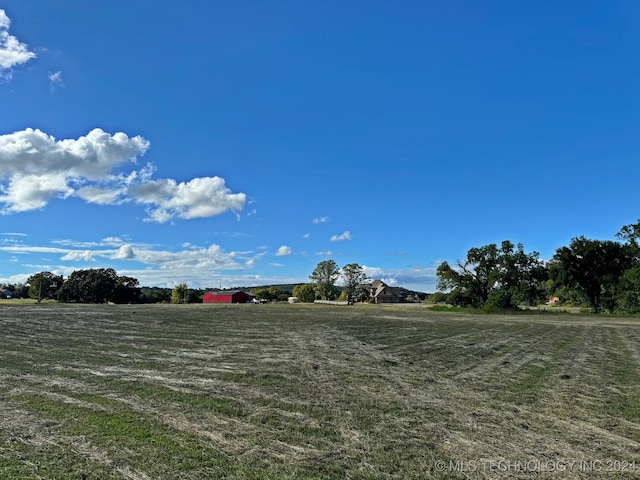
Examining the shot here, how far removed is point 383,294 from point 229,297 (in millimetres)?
48886

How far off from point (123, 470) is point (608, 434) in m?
6.78

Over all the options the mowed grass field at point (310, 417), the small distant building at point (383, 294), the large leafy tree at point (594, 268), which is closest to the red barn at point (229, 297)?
the small distant building at point (383, 294)

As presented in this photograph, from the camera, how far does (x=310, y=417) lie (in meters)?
7.02

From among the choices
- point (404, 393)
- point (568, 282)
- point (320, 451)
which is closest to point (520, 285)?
point (568, 282)

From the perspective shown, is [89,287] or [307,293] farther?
[307,293]

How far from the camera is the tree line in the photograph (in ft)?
183

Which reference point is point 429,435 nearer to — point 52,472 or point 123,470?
point 123,470

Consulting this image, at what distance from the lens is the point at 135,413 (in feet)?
22.9

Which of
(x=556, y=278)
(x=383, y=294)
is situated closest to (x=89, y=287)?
(x=383, y=294)

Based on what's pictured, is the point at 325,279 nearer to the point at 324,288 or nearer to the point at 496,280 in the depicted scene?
the point at 324,288

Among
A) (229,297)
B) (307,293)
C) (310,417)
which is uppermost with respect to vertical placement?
(307,293)

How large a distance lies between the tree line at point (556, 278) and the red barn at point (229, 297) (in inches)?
2815

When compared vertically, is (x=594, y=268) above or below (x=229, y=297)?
above

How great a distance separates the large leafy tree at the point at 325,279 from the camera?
125 metres
